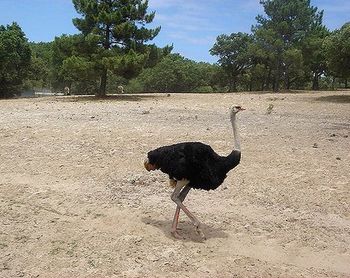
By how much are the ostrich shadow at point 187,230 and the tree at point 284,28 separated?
27985mm

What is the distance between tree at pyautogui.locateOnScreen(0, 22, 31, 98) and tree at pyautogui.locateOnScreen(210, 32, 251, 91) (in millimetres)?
15080

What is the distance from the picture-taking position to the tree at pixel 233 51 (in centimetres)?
3828

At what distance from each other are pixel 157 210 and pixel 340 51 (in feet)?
59.4

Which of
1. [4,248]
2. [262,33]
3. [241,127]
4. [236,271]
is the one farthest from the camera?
[262,33]

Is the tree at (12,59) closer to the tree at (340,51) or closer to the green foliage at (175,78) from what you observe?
the tree at (340,51)

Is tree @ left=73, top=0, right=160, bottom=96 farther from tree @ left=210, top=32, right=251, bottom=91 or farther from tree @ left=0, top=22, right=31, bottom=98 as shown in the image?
tree @ left=210, top=32, right=251, bottom=91

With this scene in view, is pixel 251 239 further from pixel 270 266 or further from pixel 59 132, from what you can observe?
pixel 59 132

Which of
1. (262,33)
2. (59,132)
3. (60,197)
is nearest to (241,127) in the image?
(59,132)

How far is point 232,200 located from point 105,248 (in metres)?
2.14

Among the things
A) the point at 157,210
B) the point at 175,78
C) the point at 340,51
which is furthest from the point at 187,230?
the point at 175,78

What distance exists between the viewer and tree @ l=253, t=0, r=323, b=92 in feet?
108

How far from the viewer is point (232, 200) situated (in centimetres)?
664

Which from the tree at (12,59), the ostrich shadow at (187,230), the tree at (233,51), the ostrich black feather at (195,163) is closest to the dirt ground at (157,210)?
the ostrich shadow at (187,230)

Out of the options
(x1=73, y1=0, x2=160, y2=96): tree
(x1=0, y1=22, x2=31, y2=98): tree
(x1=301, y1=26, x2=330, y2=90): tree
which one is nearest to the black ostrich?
(x1=73, y1=0, x2=160, y2=96): tree
